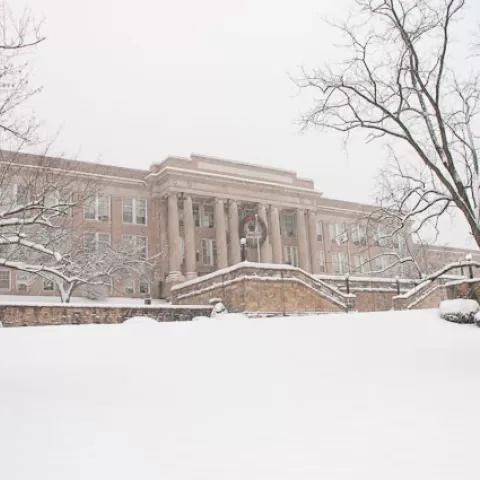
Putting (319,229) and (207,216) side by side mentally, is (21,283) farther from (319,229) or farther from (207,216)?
(319,229)

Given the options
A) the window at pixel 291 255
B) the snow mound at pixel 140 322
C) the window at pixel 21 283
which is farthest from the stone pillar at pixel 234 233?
the snow mound at pixel 140 322

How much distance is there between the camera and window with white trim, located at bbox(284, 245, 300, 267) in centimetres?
5231

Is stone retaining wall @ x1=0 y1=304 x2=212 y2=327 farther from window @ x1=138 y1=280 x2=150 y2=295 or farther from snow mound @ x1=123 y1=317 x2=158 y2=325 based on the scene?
window @ x1=138 y1=280 x2=150 y2=295

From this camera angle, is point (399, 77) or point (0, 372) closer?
point (0, 372)

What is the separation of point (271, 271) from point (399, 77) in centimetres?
1033

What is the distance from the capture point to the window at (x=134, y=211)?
44.8 m

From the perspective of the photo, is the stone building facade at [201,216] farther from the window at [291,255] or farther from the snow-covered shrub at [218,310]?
the snow-covered shrub at [218,310]

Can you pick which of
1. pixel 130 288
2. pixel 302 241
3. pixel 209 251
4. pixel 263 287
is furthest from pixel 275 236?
pixel 263 287

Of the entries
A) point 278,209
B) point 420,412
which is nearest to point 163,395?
point 420,412

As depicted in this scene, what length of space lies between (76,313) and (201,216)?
30332mm

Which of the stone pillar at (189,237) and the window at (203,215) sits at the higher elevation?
the window at (203,215)

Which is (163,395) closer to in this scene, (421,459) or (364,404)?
(364,404)

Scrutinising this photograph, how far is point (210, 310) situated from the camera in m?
22.6

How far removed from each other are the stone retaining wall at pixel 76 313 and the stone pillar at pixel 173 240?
20.7 m
